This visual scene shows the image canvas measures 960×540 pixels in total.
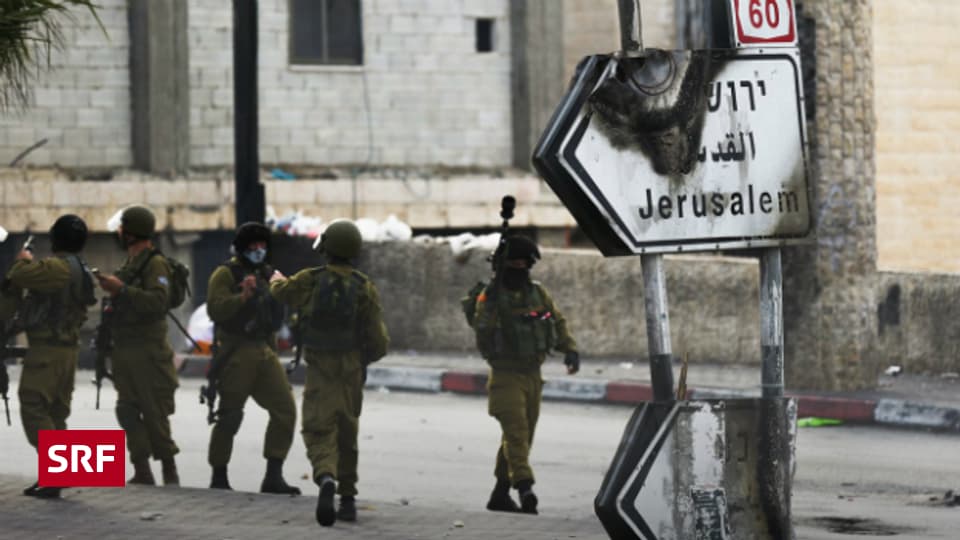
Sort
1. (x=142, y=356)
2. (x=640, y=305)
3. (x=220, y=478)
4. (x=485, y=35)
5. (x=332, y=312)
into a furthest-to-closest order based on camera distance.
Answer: (x=485, y=35) → (x=640, y=305) → (x=220, y=478) → (x=142, y=356) → (x=332, y=312)

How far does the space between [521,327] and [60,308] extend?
2.35m

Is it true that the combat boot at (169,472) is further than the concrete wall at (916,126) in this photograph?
No

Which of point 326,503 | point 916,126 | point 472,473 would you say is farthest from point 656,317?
point 916,126

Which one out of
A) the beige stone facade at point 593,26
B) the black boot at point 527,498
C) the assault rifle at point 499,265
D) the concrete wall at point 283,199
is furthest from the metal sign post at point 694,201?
the beige stone facade at point 593,26

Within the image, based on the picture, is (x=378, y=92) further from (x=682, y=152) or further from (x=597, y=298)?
(x=682, y=152)

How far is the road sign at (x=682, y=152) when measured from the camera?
6227 millimetres

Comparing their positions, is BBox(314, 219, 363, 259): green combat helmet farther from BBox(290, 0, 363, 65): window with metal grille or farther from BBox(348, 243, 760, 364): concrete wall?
BBox(290, 0, 363, 65): window with metal grille

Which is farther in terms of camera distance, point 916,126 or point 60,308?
Result: point 916,126

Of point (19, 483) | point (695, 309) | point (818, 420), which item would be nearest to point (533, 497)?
point (19, 483)

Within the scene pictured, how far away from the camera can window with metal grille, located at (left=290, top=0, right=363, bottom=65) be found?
2528 centimetres

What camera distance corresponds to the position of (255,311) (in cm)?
1160

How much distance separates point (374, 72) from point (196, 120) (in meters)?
2.22

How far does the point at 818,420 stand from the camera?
1617 centimetres

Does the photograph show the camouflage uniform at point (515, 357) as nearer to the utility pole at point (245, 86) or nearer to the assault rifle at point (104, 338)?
the assault rifle at point (104, 338)
